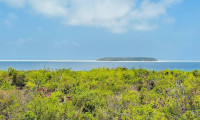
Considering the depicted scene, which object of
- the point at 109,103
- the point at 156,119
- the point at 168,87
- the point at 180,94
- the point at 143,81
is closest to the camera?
the point at 156,119

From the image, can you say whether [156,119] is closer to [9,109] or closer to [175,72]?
[9,109]

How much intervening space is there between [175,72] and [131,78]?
3345 mm

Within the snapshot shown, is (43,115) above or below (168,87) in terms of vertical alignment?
below

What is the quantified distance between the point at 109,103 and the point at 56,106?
1865mm

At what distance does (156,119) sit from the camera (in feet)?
15.8

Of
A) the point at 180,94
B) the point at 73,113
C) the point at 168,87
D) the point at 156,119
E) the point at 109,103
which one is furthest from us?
the point at 168,87

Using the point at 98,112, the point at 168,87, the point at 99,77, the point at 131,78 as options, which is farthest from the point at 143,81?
the point at 98,112

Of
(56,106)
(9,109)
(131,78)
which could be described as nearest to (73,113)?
Result: (56,106)

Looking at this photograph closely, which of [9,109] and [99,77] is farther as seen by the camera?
[99,77]

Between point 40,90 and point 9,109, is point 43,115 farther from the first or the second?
point 40,90

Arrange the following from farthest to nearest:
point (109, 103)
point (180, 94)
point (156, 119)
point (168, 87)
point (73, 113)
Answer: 1. point (168, 87)
2. point (180, 94)
3. point (109, 103)
4. point (73, 113)
5. point (156, 119)

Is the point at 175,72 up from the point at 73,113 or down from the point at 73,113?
up

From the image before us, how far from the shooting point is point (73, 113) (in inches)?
209

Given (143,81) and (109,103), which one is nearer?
(109,103)
